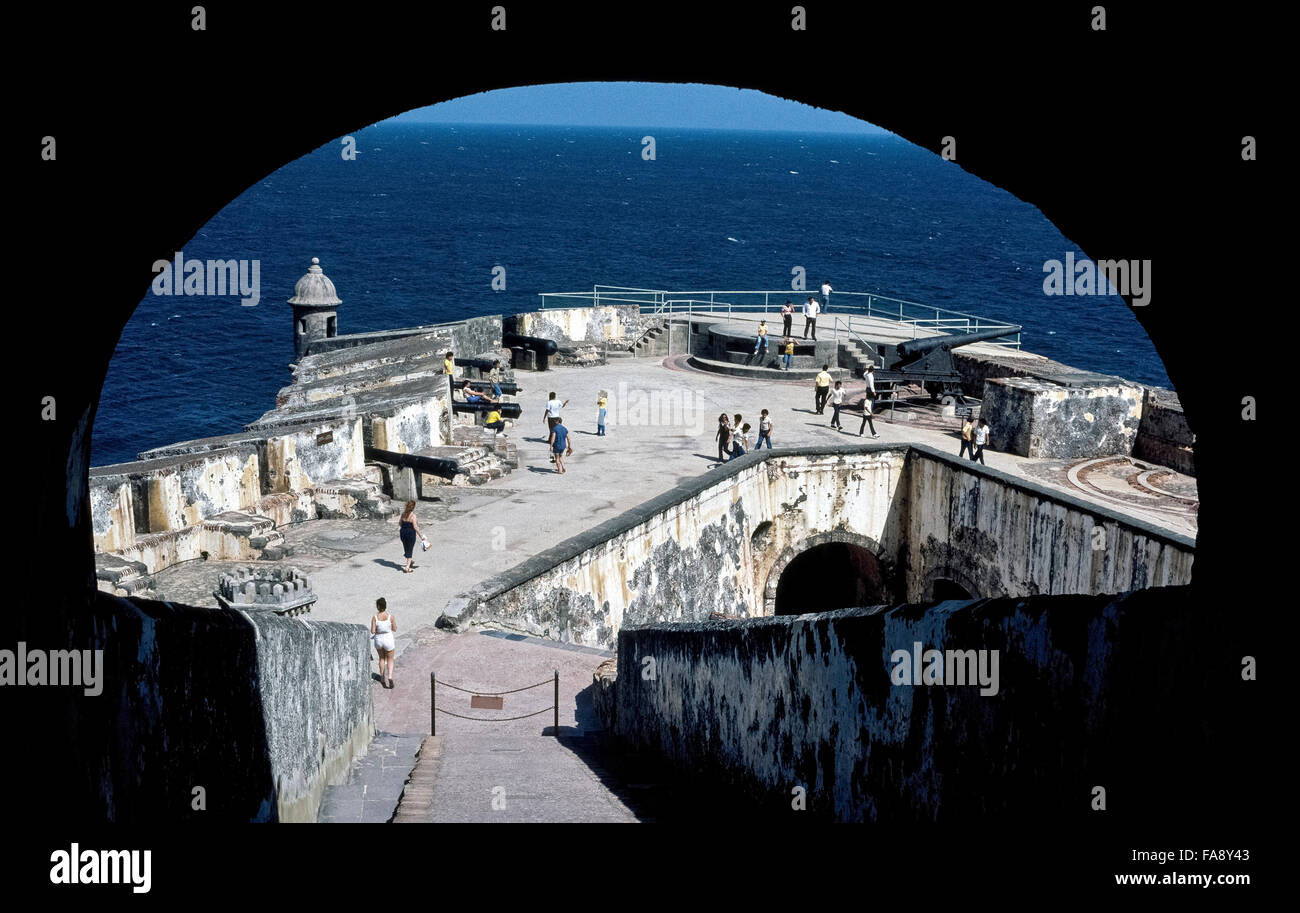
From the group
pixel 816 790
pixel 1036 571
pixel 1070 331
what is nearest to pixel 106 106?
pixel 816 790

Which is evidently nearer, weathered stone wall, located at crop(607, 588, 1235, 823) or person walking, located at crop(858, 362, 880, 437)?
weathered stone wall, located at crop(607, 588, 1235, 823)

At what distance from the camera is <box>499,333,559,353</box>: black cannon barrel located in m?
38.0

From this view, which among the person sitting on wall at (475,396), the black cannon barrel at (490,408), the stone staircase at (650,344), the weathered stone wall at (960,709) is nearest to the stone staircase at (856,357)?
the stone staircase at (650,344)

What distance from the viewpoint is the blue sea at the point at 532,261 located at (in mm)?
66250

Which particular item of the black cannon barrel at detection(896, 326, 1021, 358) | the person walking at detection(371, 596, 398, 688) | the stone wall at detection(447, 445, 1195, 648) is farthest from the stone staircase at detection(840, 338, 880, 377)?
the person walking at detection(371, 596, 398, 688)

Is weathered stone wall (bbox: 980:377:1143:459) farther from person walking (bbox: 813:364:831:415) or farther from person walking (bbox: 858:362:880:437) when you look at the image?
person walking (bbox: 813:364:831:415)

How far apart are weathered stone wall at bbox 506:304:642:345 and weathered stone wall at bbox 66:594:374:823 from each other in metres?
30.0

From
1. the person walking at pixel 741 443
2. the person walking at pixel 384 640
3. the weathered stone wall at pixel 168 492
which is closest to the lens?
the person walking at pixel 384 640

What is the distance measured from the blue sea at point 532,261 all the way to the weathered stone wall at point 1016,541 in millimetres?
12269

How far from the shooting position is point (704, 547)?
2550 cm

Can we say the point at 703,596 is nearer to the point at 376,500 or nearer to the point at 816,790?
the point at 376,500

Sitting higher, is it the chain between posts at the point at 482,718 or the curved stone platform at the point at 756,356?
the curved stone platform at the point at 756,356

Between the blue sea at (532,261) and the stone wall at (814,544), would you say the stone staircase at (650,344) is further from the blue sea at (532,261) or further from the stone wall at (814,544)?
the stone wall at (814,544)

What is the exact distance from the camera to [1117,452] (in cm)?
2958
